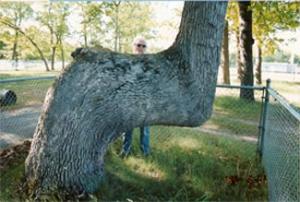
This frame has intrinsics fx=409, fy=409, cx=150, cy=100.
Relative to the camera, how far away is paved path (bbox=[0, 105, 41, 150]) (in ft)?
24.6

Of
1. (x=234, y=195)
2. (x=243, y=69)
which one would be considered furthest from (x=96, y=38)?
(x=234, y=195)

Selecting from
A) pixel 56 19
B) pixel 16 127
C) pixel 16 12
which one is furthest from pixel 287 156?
pixel 16 12

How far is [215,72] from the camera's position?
4.98 metres

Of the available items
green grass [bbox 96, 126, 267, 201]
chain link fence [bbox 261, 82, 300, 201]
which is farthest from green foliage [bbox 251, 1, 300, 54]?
chain link fence [bbox 261, 82, 300, 201]

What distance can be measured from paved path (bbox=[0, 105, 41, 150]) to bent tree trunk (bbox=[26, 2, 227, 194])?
2.58m

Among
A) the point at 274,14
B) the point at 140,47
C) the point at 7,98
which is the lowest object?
the point at 7,98

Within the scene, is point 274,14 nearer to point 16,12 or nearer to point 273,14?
point 273,14

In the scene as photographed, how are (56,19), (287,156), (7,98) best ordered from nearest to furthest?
(287,156) < (7,98) < (56,19)

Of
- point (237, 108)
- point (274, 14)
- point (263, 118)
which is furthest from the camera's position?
point (274, 14)

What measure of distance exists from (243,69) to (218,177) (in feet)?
26.6

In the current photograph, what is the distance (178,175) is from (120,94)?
6.16 ft

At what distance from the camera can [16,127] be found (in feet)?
27.1

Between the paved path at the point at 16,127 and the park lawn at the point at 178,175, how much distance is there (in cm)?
166

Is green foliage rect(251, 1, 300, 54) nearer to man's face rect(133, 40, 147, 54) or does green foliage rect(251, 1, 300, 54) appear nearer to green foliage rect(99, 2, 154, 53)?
man's face rect(133, 40, 147, 54)
